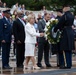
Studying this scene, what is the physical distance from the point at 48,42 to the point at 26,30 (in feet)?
3.76

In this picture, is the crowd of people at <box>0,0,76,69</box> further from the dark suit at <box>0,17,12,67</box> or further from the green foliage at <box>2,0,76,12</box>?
the green foliage at <box>2,0,76,12</box>

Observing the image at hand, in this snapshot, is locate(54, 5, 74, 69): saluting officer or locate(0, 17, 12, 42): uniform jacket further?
locate(0, 17, 12, 42): uniform jacket

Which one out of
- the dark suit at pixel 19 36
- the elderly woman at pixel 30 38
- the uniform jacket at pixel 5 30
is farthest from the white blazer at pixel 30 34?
the uniform jacket at pixel 5 30

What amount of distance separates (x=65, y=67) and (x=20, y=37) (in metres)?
1.91

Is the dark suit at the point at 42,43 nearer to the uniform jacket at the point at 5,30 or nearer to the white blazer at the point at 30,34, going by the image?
the white blazer at the point at 30,34

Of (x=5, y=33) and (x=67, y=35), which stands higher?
(x=5, y=33)

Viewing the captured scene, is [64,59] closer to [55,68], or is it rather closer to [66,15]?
[55,68]

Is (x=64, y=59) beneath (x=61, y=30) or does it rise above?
beneath

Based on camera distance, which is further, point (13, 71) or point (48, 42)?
point (48, 42)

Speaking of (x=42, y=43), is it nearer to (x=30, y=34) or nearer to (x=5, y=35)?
(x=30, y=34)

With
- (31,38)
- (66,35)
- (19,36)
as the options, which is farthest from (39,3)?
(66,35)

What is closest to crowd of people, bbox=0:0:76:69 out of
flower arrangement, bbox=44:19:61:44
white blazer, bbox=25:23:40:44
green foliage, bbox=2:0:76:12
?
white blazer, bbox=25:23:40:44

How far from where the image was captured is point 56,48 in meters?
16.0

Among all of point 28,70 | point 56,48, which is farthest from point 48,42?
point 28,70
